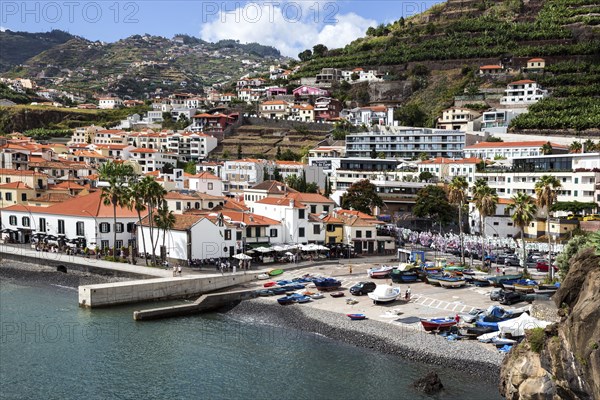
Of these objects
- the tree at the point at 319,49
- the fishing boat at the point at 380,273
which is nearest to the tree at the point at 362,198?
the fishing boat at the point at 380,273

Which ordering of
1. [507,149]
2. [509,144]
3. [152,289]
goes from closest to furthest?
[152,289] → [507,149] → [509,144]

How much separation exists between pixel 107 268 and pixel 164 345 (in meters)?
18.1

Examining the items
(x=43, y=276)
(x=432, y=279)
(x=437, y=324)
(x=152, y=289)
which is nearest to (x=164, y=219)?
(x=152, y=289)

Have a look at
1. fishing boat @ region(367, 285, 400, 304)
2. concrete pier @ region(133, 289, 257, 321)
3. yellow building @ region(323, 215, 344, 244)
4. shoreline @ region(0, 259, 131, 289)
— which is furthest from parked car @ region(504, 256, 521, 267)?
shoreline @ region(0, 259, 131, 289)

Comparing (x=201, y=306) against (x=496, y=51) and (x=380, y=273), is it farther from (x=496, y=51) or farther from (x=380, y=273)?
(x=496, y=51)

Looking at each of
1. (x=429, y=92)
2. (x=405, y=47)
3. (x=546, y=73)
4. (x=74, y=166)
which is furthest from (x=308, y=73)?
(x=74, y=166)

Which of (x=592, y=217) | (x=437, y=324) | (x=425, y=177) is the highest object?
(x=425, y=177)

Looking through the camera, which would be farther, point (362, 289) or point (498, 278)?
point (498, 278)

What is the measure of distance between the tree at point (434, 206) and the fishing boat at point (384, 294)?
32.5m

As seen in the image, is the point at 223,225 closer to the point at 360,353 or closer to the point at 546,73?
the point at 360,353

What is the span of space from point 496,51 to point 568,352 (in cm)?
12555

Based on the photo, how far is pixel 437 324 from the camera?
36594mm

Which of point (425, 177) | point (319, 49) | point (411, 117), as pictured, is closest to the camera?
point (425, 177)

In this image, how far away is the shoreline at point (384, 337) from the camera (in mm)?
32188
